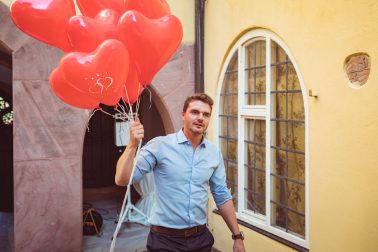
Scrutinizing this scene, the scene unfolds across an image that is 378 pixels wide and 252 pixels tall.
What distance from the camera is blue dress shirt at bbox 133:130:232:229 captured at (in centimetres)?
268

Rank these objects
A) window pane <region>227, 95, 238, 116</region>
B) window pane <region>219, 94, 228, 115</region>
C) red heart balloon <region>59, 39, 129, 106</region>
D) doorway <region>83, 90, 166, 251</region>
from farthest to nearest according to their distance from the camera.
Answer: doorway <region>83, 90, 166, 251</region> < window pane <region>219, 94, 228, 115</region> < window pane <region>227, 95, 238, 116</region> < red heart balloon <region>59, 39, 129, 106</region>

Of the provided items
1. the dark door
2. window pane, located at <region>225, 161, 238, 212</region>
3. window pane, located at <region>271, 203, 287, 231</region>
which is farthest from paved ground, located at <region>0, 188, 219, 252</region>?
window pane, located at <region>271, 203, 287, 231</region>

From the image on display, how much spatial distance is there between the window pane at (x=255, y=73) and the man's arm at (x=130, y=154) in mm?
2492

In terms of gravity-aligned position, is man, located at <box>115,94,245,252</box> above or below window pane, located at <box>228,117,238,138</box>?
below

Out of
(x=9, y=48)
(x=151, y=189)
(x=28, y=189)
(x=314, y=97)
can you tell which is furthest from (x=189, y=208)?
(x=151, y=189)

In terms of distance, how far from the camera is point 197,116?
8.84 feet

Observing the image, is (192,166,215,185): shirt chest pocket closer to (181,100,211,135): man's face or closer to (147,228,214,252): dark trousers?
(181,100,211,135): man's face

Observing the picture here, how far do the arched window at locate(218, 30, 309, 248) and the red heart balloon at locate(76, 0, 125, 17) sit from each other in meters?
2.06

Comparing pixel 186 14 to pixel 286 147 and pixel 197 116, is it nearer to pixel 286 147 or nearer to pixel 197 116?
pixel 286 147

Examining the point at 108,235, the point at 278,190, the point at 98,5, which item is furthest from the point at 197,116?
the point at 108,235

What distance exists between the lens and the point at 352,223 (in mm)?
3246

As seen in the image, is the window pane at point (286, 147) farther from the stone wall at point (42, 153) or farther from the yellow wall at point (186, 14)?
the stone wall at point (42, 153)

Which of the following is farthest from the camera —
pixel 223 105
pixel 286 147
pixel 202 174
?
pixel 223 105

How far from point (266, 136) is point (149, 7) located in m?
2.30
